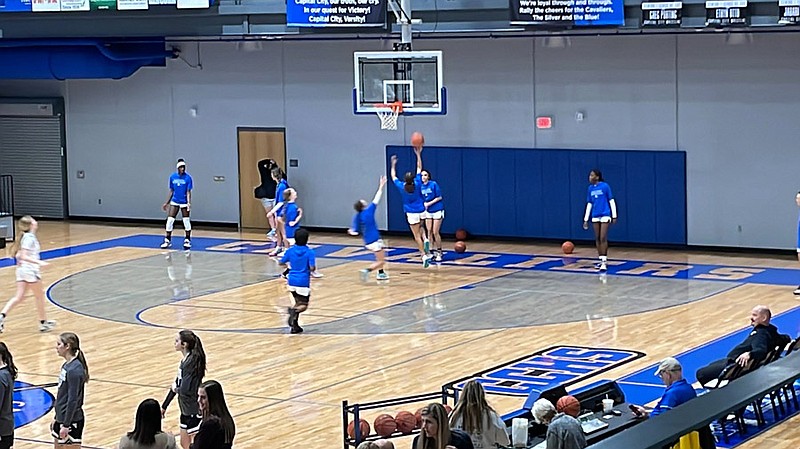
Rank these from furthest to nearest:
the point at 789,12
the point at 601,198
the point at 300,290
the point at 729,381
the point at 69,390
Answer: the point at 601,198, the point at 789,12, the point at 300,290, the point at 729,381, the point at 69,390

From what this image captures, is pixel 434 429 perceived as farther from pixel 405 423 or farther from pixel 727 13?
pixel 727 13

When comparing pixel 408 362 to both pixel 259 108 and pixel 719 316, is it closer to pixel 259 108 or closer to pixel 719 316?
pixel 719 316

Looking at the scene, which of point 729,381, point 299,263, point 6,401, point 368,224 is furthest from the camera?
point 368,224

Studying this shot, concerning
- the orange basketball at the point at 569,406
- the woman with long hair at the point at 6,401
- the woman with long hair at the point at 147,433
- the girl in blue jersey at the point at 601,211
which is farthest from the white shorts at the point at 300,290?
the woman with long hair at the point at 147,433

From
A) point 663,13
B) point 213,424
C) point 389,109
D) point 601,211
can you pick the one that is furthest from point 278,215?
point 213,424

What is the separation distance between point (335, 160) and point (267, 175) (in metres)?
1.53

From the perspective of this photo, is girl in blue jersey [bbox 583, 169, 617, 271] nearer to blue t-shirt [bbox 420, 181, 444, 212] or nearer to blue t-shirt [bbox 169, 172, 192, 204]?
blue t-shirt [bbox 420, 181, 444, 212]

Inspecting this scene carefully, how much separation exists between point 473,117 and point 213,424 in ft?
64.8

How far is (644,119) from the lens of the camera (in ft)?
85.9

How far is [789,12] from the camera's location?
22.0 m

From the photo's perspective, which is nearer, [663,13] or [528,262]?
[663,13]

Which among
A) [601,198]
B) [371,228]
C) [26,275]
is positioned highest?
[601,198]

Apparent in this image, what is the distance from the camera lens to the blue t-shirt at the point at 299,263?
17766 millimetres

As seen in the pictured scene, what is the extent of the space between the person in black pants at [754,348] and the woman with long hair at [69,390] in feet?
20.3
